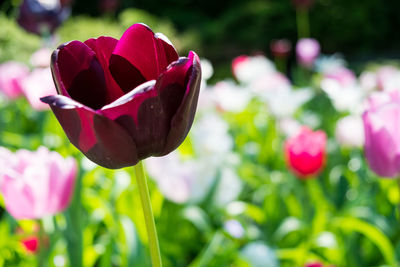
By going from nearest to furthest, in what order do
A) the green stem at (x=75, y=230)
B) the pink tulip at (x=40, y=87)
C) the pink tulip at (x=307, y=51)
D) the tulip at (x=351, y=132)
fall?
the green stem at (x=75, y=230) → the pink tulip at (x=40, y=87) → the tulip at (x=351, y=132) → the pink tulip at (x=307, y=51)

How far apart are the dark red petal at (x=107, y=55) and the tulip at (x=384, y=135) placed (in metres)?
0.43

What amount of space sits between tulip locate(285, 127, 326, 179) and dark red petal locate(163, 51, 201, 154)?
95 cm

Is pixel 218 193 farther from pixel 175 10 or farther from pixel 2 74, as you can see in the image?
pixel 175 10

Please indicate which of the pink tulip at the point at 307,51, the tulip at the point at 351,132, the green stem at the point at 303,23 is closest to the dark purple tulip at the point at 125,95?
the tulip at the point at 351,132

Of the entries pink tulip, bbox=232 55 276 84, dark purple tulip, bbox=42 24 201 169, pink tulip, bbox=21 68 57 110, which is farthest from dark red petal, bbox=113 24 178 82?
pink tulip, bbox=232 55 276 84

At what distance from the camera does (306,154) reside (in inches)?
50.5

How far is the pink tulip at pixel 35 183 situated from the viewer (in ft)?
2.52

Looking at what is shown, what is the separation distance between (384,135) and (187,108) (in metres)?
0.46

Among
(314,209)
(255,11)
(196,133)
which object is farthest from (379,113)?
(255,11)

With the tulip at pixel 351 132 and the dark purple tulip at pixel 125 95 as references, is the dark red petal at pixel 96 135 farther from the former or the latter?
the tulip at pixel 351 132

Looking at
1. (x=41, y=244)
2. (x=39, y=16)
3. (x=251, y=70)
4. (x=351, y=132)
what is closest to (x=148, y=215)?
(x=41, y=244)

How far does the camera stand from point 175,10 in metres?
8.80

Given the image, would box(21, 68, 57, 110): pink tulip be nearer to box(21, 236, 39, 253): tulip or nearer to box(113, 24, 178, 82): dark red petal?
box(21, 236, 39, 253): tulip

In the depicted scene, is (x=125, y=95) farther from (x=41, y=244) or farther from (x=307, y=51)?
(x=307, y=51)
